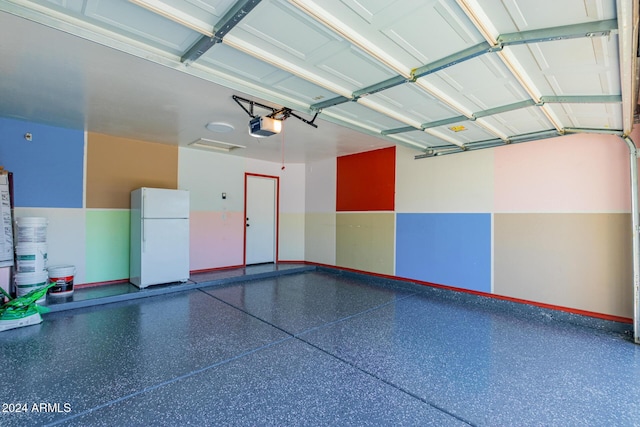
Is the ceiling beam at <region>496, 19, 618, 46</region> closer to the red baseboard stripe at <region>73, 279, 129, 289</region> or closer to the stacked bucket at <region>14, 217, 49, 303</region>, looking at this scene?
the stacked bucket at <region>14, 217, 49, 303</region>

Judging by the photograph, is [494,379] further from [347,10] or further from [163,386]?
[347,10]

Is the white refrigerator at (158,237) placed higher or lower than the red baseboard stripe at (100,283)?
higher

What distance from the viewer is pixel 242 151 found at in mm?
5941

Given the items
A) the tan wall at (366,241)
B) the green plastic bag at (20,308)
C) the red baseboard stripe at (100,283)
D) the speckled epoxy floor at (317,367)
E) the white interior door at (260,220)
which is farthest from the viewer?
the white interior door at (260,220)

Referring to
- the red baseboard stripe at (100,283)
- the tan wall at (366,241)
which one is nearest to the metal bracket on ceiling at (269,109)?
the tan wall at (366,241)

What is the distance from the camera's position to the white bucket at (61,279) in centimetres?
405

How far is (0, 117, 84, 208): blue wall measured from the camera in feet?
13.3

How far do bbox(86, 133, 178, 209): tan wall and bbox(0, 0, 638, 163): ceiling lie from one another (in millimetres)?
1049

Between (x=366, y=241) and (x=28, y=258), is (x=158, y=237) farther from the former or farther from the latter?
(x=366, y=241)

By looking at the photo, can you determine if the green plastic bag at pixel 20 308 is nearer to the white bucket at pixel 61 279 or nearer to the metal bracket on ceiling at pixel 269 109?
the white bucket at pixel 61 279

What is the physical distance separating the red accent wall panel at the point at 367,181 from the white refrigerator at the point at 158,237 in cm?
321

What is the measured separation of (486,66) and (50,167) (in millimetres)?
5808

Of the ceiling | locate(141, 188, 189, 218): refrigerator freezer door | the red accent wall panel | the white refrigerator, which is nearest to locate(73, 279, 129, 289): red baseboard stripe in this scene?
the white refrigerator

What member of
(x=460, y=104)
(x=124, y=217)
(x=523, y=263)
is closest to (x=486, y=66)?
(x=460, y=104)
